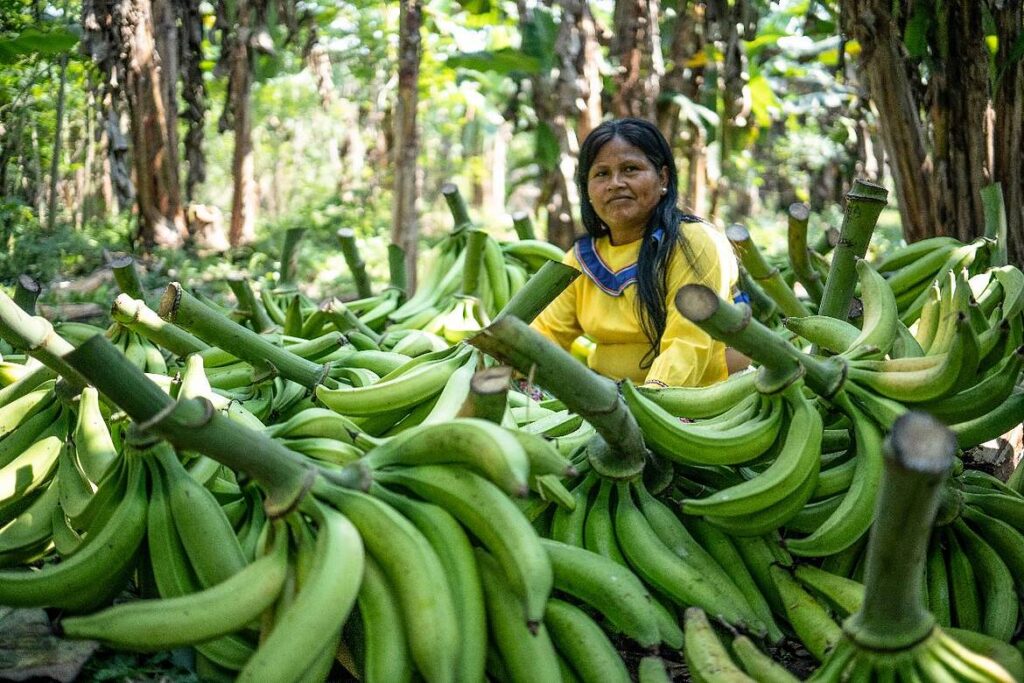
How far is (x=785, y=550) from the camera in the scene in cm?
177

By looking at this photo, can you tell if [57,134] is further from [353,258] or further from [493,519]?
[493,519]

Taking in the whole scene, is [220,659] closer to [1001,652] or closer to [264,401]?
[264,401]

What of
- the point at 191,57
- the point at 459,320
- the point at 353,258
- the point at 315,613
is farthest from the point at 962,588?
the point at 191,57

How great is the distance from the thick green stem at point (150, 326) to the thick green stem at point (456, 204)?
1.24 meters

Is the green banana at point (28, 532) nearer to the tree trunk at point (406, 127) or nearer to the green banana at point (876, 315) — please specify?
the green banana at point (876, 315)

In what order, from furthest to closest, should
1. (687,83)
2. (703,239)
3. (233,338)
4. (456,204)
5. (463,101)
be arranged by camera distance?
1. (463,101)
2. (687,83)
3. (456,204)
4. (703,239)
5. (233,338)

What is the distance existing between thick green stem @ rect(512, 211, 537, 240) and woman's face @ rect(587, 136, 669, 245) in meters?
0.81

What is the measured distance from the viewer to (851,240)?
2133 mm

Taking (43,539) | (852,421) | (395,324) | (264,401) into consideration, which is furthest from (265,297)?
(852,421)

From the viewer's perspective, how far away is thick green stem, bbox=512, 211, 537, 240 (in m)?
→ 3.77

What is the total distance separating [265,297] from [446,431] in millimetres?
2147

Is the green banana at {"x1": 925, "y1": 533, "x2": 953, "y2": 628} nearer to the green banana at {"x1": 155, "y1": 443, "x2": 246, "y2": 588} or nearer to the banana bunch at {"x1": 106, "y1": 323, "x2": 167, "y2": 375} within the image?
the green banana at {"x1": 155, "y1": 443, "x2": 246, "y2": 588}

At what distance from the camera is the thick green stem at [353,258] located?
3695mm

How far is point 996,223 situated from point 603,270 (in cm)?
116
